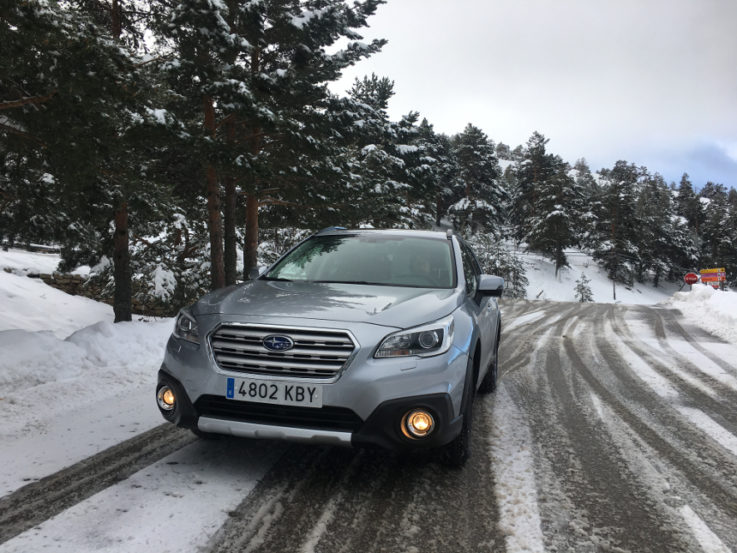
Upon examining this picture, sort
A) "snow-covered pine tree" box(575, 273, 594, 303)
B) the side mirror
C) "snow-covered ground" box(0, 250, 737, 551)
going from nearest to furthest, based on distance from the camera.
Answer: "snow-covered ground" box(0, 250, 737, 551)
the side mirror
"snow-covered pine tree" box(575, 273, 594, 303)

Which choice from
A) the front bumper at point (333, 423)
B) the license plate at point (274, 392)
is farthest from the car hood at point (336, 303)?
the front bumper at point (333, 423)

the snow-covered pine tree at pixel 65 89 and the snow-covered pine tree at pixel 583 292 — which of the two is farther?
the snow-covered pine tree at pixel 583 292

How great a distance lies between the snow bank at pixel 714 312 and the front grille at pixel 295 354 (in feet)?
32.7

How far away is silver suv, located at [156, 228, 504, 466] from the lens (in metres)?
2.95

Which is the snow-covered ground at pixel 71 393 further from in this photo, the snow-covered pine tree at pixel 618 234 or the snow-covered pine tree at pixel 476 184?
the snow-covered pine tree at pixel 618 234

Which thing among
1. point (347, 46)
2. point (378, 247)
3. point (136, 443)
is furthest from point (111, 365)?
point (347, 46)

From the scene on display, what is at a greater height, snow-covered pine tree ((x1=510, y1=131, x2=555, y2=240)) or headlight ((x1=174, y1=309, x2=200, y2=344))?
snow-covered pine tree ((x1=510, y1=131, x2=555, y2=240))

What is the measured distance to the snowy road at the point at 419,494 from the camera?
8.51 feet

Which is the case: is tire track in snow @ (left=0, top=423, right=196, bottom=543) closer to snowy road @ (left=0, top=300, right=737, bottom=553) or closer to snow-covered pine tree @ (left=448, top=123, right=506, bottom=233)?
snowy road @ (left=0, top=300, right=737, bottom=553)

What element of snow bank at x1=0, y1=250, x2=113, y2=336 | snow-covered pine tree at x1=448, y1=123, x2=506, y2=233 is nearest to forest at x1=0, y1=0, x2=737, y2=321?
snow bank at x1=0, y1=250, x2=113, y2=336

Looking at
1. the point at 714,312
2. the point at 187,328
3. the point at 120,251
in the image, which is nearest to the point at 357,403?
the point at 187,328

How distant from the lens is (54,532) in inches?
100

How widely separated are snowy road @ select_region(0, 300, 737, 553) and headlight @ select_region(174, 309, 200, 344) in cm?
85

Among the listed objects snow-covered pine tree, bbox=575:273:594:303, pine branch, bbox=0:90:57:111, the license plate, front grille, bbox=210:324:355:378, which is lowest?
snow-covered pine tree, bbox=575:273:594:303
